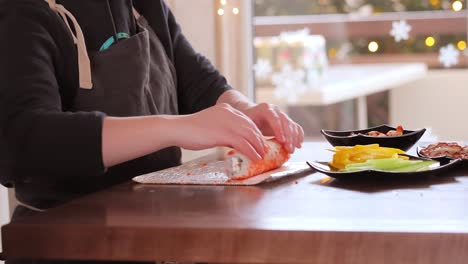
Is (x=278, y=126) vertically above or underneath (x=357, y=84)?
above

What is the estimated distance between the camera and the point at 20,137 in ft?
3.83

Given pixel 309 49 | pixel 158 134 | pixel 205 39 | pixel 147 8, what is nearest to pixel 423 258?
pixel 158 134

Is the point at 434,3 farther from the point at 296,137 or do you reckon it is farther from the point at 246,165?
the point at 246,165

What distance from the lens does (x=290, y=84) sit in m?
2.75

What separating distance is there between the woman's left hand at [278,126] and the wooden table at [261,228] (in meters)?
0.23

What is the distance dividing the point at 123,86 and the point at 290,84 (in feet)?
4.54

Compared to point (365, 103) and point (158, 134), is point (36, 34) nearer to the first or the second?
point (158, 134)

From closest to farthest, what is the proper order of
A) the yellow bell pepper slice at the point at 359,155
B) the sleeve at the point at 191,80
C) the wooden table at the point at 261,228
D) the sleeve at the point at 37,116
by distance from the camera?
the wooden table at the point at 261,228 → the sleeve at the point at 37,116 → the yellow bell pepper slice at the point at 359,155 → the sleeve at the point at 191,80

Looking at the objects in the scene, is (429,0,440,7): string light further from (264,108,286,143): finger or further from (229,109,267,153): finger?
(229,109,267,153): finger

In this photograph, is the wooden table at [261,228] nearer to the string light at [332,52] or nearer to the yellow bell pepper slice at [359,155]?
the yellow bell pepper slice at [359,155]

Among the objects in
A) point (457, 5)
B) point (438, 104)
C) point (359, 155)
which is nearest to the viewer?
point (359, 155)

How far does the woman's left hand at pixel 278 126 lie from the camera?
4.47ft

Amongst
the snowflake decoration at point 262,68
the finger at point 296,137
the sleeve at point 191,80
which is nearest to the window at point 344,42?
the snowflake decoration at point 262,68

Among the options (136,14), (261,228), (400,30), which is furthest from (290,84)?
(261,228)
